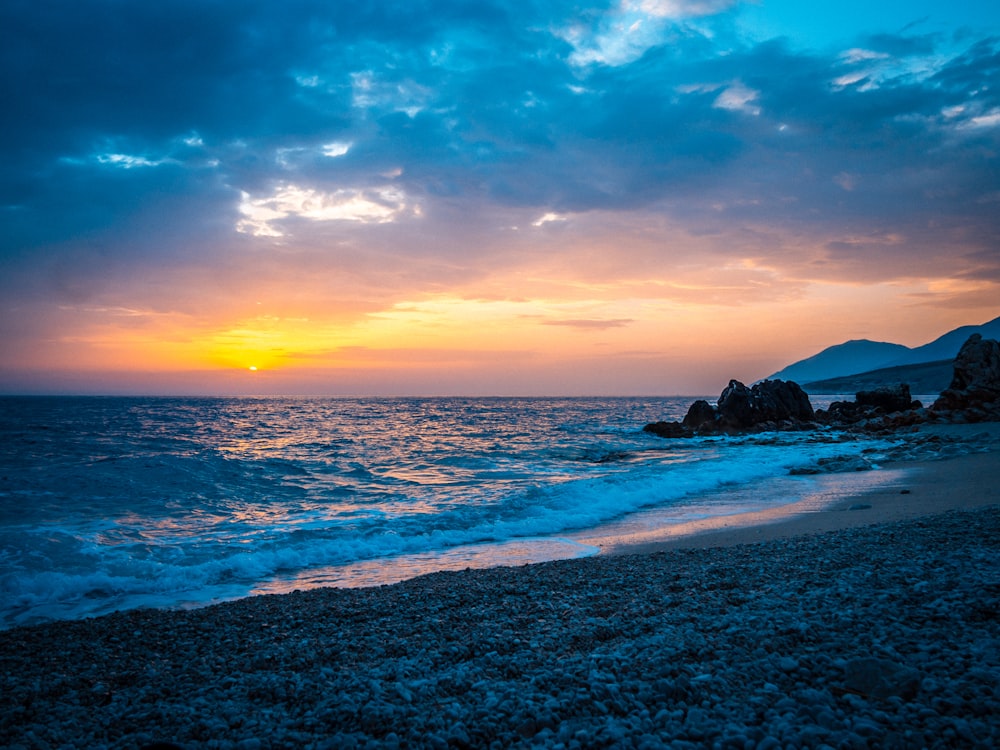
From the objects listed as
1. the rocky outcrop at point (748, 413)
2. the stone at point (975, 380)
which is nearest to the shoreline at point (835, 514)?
the stone at point (975, 380)

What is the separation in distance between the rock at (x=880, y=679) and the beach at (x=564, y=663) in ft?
0.04

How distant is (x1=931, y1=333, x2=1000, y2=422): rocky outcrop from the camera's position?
115 ft

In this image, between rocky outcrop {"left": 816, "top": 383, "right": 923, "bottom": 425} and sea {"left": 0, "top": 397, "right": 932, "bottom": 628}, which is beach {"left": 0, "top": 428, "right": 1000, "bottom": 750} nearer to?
sea {"left": 0, "top": 397, "right": 932, "bottom": 628}

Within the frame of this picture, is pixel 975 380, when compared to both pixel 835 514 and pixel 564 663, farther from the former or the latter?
pixel 564 663

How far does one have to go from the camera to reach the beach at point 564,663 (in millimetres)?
3543

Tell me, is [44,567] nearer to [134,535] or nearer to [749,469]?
[134,535]

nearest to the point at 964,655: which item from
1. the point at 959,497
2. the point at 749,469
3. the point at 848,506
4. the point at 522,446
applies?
the point at 848,506

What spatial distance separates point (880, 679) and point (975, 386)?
1707 inches

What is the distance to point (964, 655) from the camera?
13.1 ft

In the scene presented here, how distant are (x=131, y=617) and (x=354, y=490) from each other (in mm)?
11462

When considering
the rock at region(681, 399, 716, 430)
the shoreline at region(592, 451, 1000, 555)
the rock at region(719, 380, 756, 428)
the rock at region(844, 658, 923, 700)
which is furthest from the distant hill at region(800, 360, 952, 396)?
the rock at region(844, 658, 923, 700)

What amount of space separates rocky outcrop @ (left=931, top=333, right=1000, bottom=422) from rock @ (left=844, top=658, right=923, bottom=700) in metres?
40.2

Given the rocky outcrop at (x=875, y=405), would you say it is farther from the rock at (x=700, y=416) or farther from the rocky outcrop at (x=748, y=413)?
the rock at (x=700, y=416)

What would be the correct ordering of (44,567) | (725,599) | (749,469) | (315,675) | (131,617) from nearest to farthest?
(315,675) → (725,599) → (131,617) → (44,567) → (749,469)
